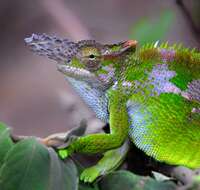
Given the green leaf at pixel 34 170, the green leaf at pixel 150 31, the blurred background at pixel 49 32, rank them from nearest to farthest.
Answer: the green leaf at pixel 34 170, the green leaf at pixel 150 31, the blurred background at pixel 49 32

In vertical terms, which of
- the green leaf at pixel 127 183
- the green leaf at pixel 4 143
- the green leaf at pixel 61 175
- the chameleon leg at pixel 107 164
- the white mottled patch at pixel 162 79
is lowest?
the green leaf at pixel 127 183

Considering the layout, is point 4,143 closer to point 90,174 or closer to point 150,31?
point 90,174

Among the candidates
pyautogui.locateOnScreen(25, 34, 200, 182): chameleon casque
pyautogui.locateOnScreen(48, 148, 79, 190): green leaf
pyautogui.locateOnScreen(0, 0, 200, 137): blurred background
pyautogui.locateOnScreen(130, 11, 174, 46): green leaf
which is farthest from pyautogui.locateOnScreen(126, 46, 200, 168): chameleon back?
pyautogui.locateOnScreen(0, 0, 200, 137): blurred background

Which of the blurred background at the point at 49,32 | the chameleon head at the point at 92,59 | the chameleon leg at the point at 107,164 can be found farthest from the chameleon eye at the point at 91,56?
the blurred background at the point at 49,32

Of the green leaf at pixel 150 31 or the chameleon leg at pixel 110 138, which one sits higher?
the chameleon leg at pixel 110 138

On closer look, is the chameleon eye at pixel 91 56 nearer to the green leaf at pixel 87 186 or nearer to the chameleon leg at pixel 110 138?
the chameleon leg at pixel 110 138

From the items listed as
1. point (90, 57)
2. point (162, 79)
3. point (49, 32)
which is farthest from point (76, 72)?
point (49, 32)
